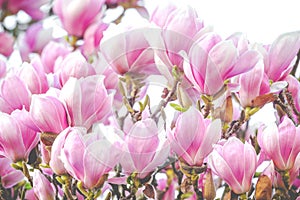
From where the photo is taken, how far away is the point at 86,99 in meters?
0.43

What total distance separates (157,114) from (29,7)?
1.23 ft

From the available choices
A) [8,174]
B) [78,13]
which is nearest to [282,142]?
[8,174]

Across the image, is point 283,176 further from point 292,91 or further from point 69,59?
point 69,59

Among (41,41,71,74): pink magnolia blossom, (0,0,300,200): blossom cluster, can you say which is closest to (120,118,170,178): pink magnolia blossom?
(0,0,300,200): blossom cluster

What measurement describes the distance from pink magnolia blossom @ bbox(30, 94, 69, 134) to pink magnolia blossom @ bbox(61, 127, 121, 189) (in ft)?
0.08

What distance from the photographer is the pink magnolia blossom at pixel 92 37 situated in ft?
2.30

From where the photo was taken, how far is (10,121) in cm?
45

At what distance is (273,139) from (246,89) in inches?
1.9

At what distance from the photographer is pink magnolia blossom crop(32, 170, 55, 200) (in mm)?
445

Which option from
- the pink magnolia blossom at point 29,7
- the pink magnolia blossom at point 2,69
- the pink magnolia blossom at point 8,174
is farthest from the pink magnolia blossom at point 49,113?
the pink magnolia blossom at point 29,7

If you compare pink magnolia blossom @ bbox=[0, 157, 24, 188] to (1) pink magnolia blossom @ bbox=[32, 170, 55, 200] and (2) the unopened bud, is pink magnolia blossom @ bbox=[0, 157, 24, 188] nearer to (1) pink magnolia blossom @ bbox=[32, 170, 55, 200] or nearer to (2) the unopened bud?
(1) pink magnolia blossom @ bbox=[32, 170, 55, 200]

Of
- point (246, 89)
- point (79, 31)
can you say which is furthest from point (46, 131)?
point (79, 31)

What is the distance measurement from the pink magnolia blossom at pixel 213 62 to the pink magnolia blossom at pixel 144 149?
0.05 metres

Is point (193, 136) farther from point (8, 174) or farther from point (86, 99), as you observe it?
point (8, 174)
